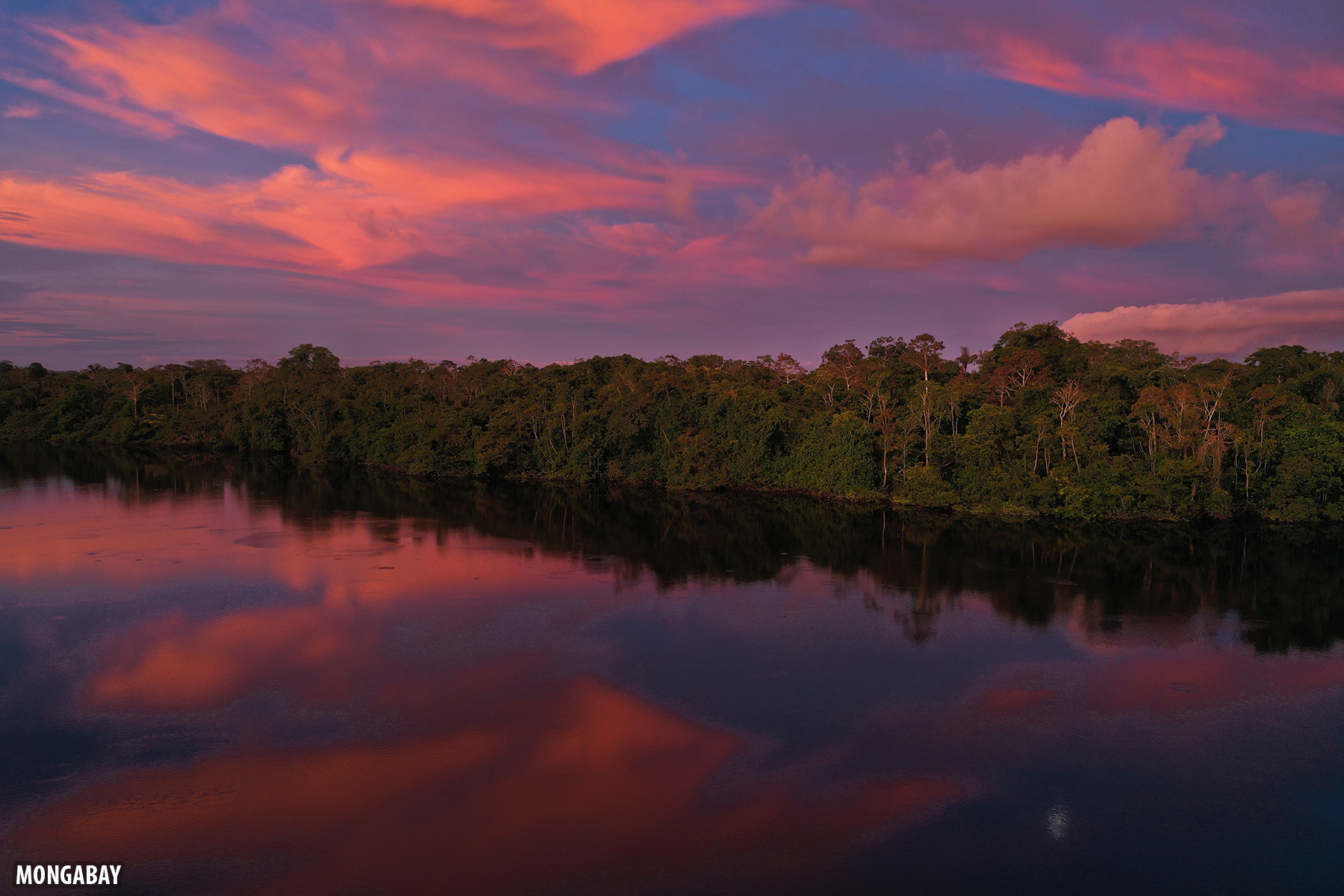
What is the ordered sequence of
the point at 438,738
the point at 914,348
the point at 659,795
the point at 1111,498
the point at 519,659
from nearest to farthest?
the point at 659,795 → the point at 438,738 → the point at 519,659 → the point at 1111,498 → the point at 914,348

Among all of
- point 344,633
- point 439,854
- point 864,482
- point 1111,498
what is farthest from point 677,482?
point 439,854

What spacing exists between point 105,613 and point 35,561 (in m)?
7.18

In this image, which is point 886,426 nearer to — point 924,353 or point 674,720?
point 924,353

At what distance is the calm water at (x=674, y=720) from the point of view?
889 cm

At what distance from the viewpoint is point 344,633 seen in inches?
634

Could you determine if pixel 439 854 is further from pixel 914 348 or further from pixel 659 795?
pixel 914 348

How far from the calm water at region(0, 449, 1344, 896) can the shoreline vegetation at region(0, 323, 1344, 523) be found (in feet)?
18.8

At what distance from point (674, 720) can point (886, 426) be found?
24.4m

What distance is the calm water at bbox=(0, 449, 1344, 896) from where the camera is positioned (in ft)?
Answer: 29.2

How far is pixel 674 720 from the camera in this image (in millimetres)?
12242

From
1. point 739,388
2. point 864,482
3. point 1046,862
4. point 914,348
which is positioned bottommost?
point 1046,862

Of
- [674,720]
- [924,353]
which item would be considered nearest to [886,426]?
Result: [924,353]

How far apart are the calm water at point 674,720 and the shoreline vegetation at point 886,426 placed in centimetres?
573

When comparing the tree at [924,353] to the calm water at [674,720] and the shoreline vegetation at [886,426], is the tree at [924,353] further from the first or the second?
the calm water at [674,720]
